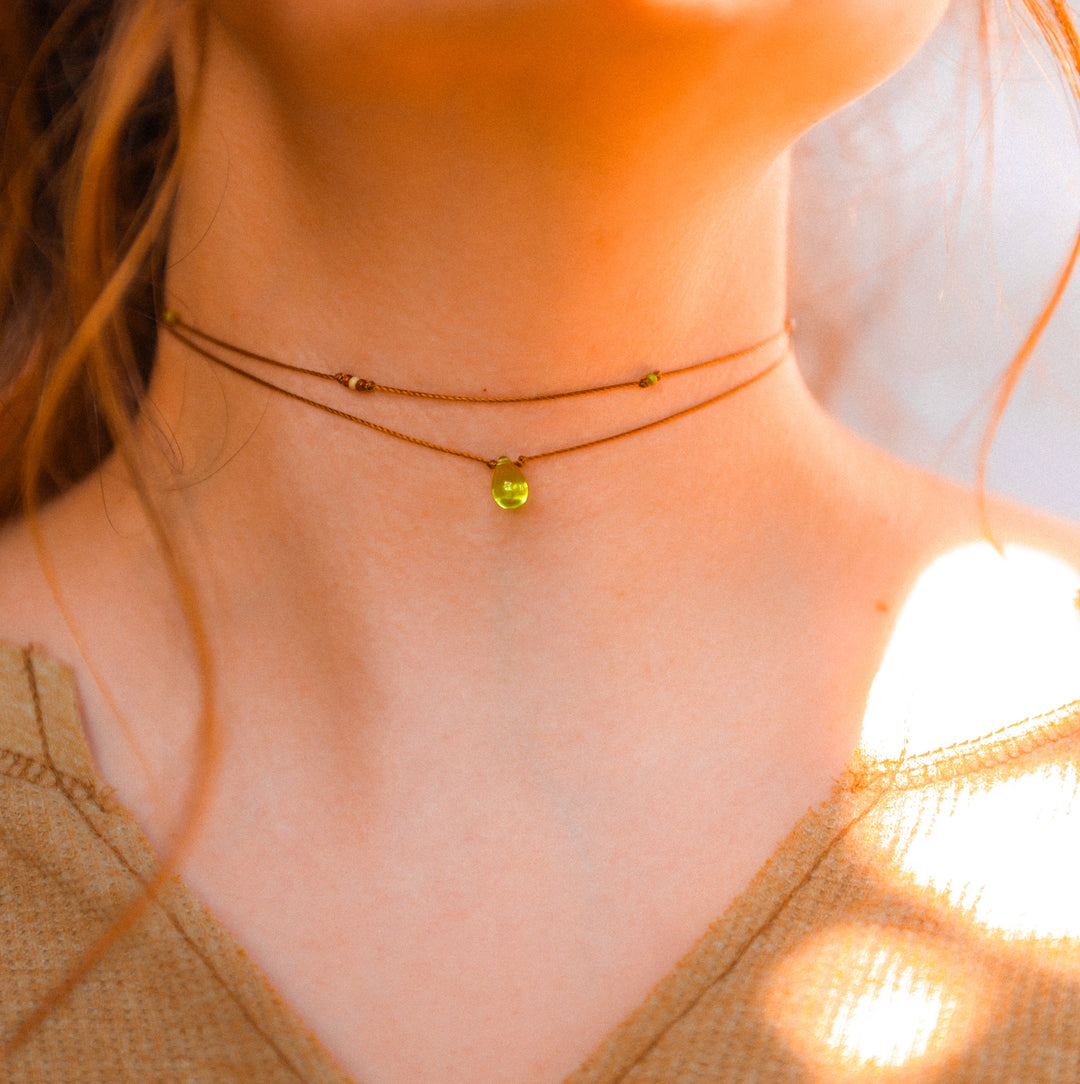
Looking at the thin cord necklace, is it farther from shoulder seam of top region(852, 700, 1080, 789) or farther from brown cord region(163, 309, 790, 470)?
shoulder seam of top region(852, 700, 1080, 789)

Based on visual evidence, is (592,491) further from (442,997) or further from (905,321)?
(905,321)

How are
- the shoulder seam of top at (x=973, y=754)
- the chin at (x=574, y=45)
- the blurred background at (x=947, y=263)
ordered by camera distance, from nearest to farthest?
the chin at (x=574, y=45) → the shoulder seam of top at (x=973, y=754) → the blurred background at (x=947, y=263)

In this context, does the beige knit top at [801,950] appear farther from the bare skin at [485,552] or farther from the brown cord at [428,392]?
the brown cord at [428,392]

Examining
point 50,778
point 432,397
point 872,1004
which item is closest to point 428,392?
point 432,397

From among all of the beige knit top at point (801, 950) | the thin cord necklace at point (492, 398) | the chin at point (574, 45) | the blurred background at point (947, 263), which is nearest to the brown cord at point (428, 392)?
the thin cord necklace at point (492, 398)

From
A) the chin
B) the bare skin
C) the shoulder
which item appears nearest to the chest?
the bare skin

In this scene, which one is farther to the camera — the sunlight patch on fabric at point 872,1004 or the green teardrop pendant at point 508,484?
the green teardrop pendant at point 508,484

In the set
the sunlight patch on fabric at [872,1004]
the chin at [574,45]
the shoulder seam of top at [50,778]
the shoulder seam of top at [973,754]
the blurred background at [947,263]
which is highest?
the blurred background at [947,263]

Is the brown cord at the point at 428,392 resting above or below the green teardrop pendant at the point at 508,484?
above

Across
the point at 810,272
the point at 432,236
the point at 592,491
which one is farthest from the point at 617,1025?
the point at 810,272
